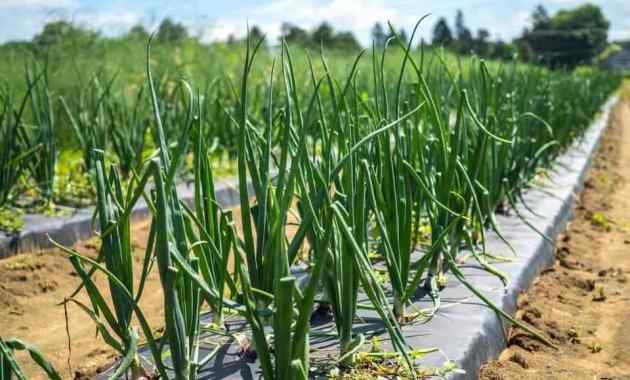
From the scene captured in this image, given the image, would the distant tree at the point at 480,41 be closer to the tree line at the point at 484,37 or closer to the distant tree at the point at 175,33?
the tree line at the point at 484,37

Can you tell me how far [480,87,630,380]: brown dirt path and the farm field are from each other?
42mm

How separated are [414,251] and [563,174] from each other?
2017mm

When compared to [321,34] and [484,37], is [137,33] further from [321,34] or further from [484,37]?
A: [321,34]

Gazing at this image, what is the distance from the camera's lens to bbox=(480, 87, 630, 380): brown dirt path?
1579 millimetres

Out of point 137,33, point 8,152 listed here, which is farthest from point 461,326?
point 137,33

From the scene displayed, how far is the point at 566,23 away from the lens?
6788 centimetres

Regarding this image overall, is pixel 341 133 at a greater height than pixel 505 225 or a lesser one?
greater

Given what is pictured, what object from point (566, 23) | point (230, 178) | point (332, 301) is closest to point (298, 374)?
point (332, 301)

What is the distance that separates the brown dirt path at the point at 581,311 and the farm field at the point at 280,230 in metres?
Answer: 0.04

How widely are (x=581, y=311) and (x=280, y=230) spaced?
4.12 feet

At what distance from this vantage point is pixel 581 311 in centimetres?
204

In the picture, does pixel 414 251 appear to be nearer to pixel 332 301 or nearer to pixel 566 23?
pixel 332 301

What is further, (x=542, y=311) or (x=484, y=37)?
(x=484, y=37)

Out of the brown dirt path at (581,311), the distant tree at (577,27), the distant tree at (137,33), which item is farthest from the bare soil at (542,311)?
the distant tree at (577,27)
